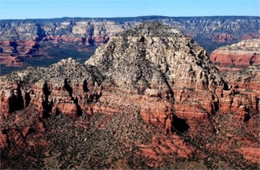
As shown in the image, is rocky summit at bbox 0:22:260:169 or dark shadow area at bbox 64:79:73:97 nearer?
rocky summit at bbox 0:22:260:169

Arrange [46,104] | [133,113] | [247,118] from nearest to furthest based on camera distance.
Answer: [133,113] → [247,118] → [46,104]

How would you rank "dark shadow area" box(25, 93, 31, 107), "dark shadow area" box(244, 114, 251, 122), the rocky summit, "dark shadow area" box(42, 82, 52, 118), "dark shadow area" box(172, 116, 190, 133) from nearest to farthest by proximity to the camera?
the rocky summit < "dark shadow area" box(172, 116, 190, 133) < "dark shadow area" box(244, 114, 251, 122) < "dark shadow area" box(42, 82, 52, 118) < "dark shadow area" box(25, 93, 31, 107)

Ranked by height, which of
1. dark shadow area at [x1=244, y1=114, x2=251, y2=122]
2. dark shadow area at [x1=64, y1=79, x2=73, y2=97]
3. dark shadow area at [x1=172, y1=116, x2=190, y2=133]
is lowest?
dark shadow area at [x1=172, y1=116, x2=190, y2=133]

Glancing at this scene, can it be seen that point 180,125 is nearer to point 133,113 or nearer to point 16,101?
point 133,113

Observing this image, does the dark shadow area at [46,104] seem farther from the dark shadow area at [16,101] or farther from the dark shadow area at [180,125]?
the dark shadow area at [180,125]

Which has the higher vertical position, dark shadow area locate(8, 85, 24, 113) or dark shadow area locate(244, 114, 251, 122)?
dark shadow area locate(8, 85, 24, 113)

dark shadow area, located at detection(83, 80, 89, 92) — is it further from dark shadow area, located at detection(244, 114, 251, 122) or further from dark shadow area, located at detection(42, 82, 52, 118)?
dark shadow area, located at detection(244, 114, 251, 122)

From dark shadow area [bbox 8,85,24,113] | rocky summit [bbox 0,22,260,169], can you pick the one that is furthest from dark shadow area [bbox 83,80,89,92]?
dark shadow area [bbox 8,85,24,113]

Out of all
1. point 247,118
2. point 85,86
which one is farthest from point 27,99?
point 247,118

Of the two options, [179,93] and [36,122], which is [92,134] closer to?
[36,122]
